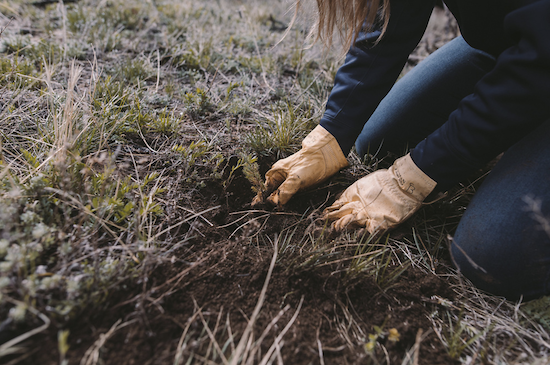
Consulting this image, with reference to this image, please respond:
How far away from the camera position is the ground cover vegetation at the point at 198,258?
3.42 ft

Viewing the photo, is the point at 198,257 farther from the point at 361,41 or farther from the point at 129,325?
the point at 361,41

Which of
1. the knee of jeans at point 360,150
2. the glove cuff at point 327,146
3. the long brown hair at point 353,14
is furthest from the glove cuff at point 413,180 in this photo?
the long brown hair at point 353,14

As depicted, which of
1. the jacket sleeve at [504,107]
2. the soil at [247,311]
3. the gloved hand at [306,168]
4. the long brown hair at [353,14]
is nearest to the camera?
the soil at [247,311]

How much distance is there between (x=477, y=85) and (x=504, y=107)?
0.56 ft

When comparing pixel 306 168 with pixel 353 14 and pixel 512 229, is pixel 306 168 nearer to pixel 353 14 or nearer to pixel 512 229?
pixel 353 14

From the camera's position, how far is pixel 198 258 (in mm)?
1302

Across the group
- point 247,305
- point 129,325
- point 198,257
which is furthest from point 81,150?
point 247,305

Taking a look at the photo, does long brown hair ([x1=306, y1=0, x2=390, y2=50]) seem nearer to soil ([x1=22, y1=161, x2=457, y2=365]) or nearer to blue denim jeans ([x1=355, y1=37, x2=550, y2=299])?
blue denim jeans ([x1=355, y1=37, x2=550, y2=299])

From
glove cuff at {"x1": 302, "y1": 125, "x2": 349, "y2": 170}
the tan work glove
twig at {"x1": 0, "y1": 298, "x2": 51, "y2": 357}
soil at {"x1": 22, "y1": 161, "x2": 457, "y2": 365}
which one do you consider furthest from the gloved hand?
twig at {"x1": 0, "y1": 298, "x2": 51, "y2": 357}

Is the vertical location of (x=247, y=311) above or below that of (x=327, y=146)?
below

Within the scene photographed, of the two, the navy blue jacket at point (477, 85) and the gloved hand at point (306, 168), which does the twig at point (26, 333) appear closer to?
the gloved hand at point (306, 168)

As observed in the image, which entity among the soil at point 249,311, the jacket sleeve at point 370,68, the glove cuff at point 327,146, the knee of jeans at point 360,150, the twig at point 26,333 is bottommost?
the soil at point 249,311

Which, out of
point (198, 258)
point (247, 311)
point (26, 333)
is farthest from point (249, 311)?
point (26, 333)

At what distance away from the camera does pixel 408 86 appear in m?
2.22
